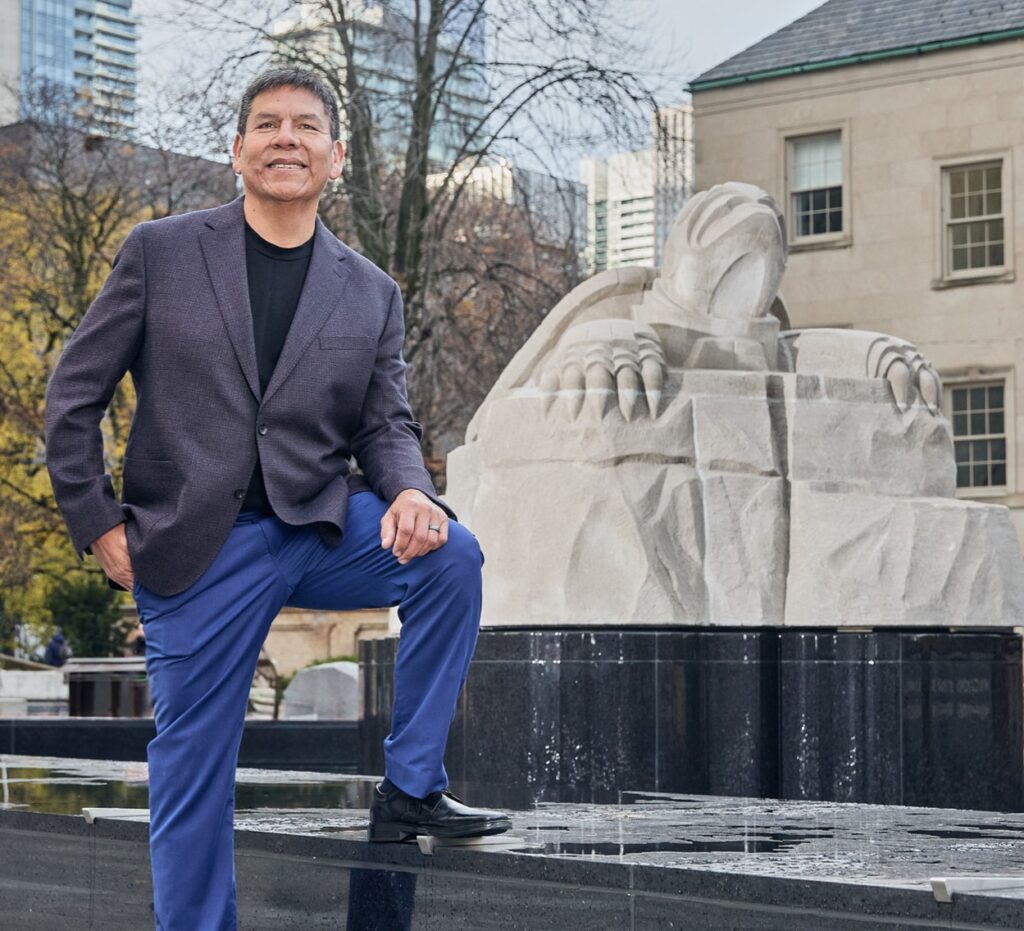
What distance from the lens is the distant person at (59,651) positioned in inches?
1347

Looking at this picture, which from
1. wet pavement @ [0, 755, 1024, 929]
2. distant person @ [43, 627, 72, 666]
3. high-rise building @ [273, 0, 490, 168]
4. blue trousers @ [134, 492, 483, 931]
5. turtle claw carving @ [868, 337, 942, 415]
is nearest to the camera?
wet pavement @ [0, 755, 1024, 929]

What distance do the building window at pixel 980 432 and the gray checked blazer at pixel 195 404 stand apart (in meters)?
29.4

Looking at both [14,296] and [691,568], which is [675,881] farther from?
[14,296]

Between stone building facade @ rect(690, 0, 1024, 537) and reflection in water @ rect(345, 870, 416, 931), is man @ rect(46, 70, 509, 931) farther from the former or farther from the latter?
stone building facade @ rect(690, 0, 1024, 537)

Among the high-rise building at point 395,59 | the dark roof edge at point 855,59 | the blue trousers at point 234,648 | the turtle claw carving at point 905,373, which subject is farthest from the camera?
the dark roof edge at point 855,59

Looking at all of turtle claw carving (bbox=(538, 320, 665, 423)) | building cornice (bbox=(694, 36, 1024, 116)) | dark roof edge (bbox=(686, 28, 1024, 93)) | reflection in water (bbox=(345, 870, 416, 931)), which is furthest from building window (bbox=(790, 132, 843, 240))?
reflection in water (bbox=(345, 870, 416, 931))

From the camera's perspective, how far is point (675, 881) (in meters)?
4.46

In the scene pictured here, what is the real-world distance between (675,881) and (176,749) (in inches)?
44.0

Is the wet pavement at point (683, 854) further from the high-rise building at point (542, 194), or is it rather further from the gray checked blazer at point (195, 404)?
the high-rise building at point (542, 194)

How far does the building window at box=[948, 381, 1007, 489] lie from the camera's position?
33500 mm

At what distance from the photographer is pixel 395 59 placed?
26438mm

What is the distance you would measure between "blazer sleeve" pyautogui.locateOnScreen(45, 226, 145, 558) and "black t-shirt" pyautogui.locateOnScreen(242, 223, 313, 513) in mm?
265

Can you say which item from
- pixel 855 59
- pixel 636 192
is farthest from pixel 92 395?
pixel 855 59

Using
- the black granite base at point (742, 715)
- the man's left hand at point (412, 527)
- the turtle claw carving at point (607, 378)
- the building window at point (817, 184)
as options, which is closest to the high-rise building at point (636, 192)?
the building window at point (817, 184)
